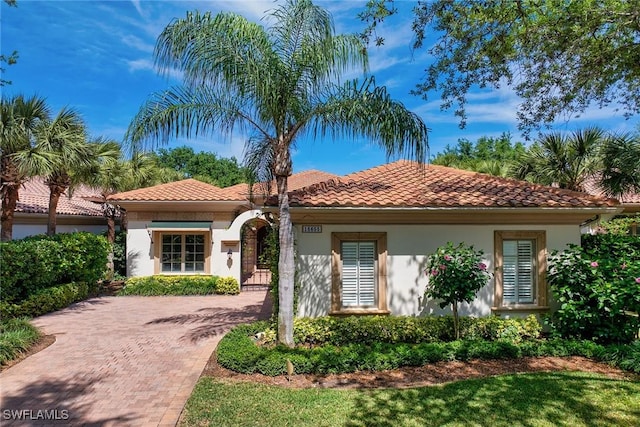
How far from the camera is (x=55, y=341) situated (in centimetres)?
996

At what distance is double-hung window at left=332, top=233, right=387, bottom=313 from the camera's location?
32.1ft

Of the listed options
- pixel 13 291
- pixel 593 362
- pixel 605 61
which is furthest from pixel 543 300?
pixel 13 291

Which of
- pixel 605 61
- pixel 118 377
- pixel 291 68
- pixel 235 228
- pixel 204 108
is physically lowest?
pixel 118 377

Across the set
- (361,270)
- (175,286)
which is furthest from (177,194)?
(361,270)

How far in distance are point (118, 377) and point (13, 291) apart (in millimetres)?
7346

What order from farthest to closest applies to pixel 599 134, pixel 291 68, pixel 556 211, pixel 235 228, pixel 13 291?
1. pixel 235 228
2. pixel 599 134
3. pixel 13 291
4. pixel 556 211
5. pixel 291 68

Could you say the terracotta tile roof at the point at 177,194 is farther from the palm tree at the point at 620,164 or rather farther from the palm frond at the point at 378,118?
the palm tree at the point at 620,164

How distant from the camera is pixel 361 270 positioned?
32.4ft

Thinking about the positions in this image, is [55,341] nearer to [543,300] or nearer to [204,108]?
[204,108]

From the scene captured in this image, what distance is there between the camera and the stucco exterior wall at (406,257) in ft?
31.9

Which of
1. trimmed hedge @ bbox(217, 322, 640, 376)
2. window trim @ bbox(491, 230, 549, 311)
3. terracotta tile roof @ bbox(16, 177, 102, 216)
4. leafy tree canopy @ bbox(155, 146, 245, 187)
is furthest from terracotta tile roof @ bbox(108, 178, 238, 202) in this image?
leafy tree canopy @ bbox(155, 146, 245, 187)

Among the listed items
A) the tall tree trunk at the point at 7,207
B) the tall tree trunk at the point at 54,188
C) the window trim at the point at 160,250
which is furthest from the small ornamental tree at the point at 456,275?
the tall tree trunk at the point at 54,188

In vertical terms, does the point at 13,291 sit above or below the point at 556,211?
below

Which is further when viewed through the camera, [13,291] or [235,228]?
[235,228]
